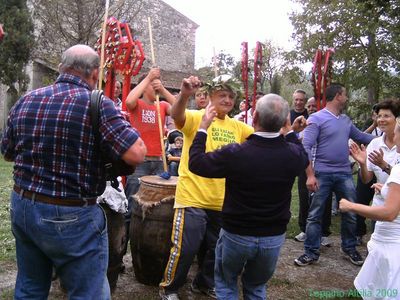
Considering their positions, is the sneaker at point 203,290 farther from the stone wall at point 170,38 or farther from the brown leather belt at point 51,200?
the stone wall at point 170,38

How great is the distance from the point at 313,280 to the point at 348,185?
3.87 feet

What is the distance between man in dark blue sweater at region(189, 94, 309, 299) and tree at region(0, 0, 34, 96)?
15026 mm

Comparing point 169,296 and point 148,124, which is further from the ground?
point 148,124

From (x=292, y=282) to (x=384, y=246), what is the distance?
164 cm

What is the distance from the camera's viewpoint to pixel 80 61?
8.07ft

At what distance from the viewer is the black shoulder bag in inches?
92.6

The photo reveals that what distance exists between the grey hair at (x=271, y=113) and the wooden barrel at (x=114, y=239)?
1625 millimetres

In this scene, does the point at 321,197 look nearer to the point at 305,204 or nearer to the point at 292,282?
the point at 305,204

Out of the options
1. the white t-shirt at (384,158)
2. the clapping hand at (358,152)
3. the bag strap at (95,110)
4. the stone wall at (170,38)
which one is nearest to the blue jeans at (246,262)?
the bag strap at (95,110)

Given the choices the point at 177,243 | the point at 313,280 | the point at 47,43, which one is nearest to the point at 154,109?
the point at 177,243

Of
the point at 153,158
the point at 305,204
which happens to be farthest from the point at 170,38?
the point at 153,158

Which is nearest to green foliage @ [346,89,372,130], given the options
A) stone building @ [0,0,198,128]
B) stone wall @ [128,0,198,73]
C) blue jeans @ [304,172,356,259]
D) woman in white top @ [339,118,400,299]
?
stone building @ [0,0,198,128]

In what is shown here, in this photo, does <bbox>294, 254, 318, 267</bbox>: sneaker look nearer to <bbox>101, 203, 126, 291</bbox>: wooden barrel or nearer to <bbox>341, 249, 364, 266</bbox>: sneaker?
<bbox>341, 249, 364, 266</bbox>: sneaker

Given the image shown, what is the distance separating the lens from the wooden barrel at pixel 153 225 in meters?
4.06
